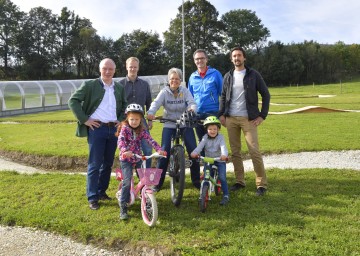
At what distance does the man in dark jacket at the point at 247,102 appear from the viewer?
5695 mm

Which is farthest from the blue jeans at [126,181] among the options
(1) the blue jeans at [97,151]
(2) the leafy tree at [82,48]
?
(2) the leafy tree at [82,48]

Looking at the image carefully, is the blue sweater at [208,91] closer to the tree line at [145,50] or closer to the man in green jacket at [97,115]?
the man in green jacket at [97,115]

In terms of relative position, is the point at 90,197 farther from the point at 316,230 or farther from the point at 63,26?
the point at 63,26

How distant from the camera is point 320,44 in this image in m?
73.9

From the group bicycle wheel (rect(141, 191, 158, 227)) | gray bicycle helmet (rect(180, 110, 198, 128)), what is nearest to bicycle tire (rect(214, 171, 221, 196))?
gray bicycle helmet (rect(180, 110, 198, 128))

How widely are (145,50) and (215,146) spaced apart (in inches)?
2336

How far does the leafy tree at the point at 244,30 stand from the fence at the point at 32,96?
53.7 metres

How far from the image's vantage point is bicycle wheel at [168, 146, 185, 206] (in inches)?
203

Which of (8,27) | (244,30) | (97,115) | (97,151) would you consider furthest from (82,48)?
(97,151)

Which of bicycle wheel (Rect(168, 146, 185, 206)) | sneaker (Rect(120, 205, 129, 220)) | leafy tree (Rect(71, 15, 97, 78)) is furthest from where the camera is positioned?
Answer: leafy tree (Rect(71, 15, 97, 78))

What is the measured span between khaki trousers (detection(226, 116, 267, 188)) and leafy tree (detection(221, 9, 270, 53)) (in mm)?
72263

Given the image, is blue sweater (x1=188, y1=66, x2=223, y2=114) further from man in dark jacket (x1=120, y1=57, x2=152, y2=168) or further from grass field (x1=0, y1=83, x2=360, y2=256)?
grass field (x1=0, y1=83, x2=360, y2=256)

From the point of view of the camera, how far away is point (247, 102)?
18.8ft

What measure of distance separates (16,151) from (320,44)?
7406cm
